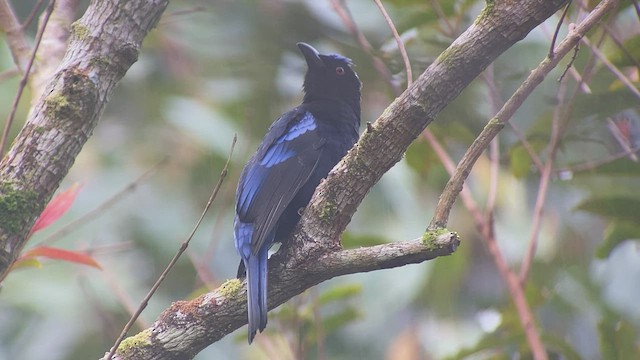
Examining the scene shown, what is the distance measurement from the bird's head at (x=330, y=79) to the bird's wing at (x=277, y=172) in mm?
324

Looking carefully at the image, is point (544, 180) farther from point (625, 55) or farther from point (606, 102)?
point (625, 55)

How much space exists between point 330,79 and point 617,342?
6.17 feet

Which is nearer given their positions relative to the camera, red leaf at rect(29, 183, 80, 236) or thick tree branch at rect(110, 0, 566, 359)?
thick tree branch at rect(110, 0, 566, 359)

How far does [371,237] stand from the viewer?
182 inches

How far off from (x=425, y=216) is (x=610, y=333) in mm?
2343

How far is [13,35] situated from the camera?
390 cm

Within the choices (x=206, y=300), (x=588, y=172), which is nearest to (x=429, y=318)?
(x=588, y=172)

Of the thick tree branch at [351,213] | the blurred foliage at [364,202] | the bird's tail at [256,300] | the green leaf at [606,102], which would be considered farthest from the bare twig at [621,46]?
the bird's tail at [256,300]

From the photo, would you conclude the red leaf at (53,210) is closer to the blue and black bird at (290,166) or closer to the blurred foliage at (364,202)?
the blue and black bird at (290,166)

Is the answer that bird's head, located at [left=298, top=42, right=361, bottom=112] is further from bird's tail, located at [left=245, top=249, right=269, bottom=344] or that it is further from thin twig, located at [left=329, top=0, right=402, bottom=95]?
bird's tail, located at [left=245, top=249, right=269, bottom=344]

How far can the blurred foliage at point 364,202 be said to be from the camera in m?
4.44

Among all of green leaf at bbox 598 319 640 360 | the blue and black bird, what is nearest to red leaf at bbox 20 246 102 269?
the blue and black bird

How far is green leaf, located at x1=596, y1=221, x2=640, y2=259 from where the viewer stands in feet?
14.0

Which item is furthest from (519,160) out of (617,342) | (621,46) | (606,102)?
(617,342)
